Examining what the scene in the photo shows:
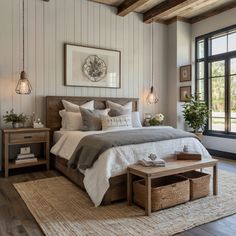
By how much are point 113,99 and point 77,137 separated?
1.84 meters

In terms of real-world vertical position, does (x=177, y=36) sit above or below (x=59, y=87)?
above

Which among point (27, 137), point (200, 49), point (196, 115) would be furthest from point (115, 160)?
point (200, 49)

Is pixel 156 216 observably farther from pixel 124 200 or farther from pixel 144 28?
pixel 144 28

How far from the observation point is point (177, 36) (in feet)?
18.7

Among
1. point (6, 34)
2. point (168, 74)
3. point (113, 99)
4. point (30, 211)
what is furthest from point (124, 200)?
point (168, 74)

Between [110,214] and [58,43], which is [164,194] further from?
[58,43]

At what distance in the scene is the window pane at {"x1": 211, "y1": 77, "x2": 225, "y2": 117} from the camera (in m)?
5.35

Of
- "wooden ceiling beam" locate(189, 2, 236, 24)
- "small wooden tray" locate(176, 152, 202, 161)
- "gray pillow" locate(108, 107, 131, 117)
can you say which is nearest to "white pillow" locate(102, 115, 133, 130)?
"gray pillow" locate(108, 107, 131, 117)

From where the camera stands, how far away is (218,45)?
5.40 m

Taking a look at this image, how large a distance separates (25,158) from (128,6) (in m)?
3.42

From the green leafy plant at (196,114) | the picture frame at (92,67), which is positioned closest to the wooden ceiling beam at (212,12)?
the green leafy plant at (196,114)

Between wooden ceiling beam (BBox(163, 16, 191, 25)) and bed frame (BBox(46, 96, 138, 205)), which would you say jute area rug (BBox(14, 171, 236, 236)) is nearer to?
bed frame (BBox(46, 96, 138, 205))

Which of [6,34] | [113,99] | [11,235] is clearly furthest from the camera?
[113,99]

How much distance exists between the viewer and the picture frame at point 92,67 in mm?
4711
